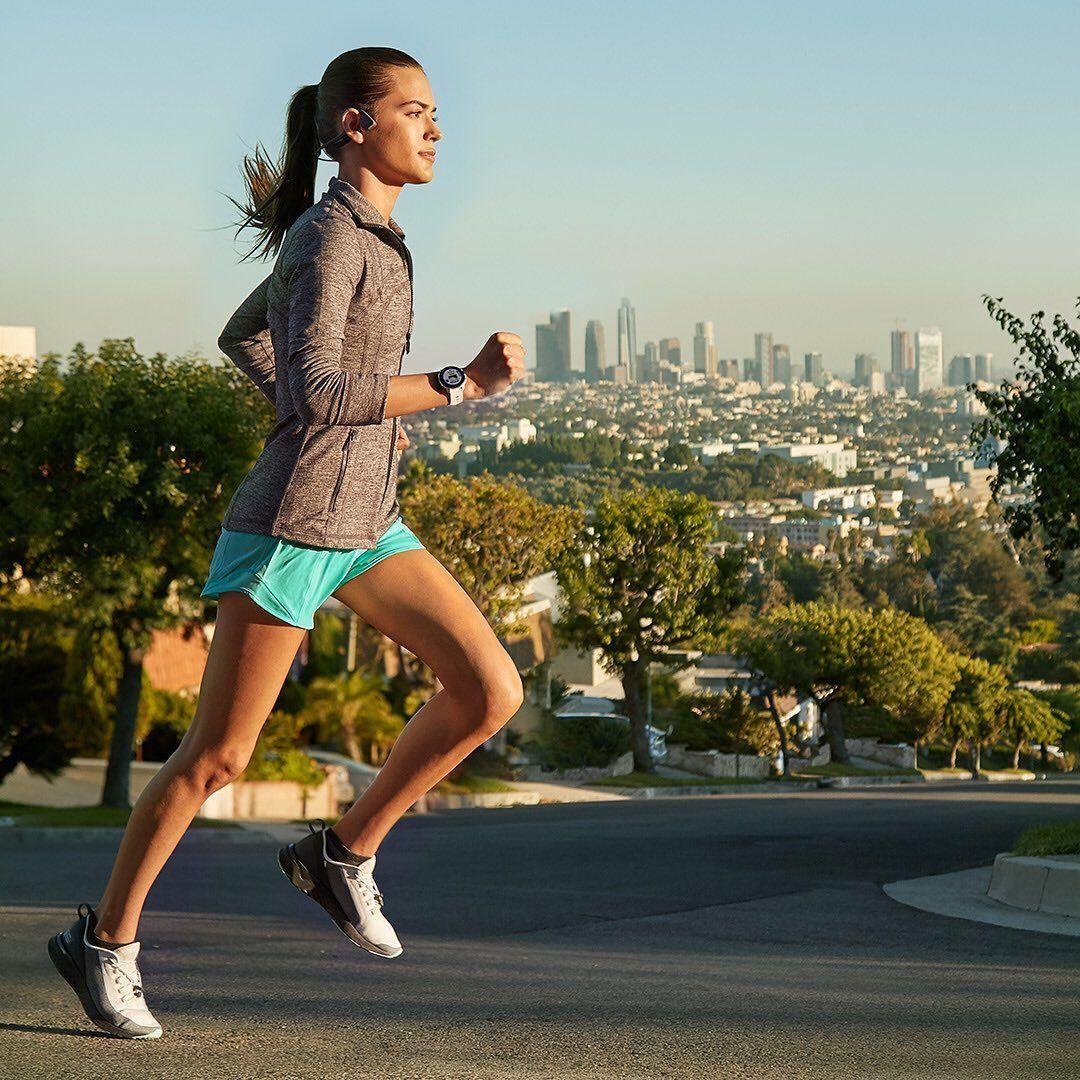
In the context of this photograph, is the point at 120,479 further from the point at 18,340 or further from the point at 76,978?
the point at 18,340

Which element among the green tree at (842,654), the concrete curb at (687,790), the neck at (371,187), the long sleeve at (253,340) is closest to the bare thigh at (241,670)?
the long sleeve at (253,340)

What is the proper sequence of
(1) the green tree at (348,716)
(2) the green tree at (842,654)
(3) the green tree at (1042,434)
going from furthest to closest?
(2) the green tree at (842,654) < (1) the green tree at (348,716) < (3) the green tree at (1042,434)

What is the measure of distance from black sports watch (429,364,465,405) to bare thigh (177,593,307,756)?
1.96 ft

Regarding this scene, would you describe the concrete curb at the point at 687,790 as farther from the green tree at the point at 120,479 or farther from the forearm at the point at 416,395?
the forearm at the point at 416,395

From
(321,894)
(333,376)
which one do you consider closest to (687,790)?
(321,894)

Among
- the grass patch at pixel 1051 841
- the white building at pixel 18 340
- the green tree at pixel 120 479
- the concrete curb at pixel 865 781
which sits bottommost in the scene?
the concrete curb at pixel 865 781

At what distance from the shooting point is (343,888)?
13.0ft

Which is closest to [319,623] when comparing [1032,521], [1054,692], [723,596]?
[723,596]

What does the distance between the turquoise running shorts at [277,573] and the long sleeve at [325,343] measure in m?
0.29

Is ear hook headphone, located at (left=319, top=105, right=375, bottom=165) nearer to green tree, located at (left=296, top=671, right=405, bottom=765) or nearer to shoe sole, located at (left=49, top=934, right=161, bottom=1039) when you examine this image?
shoe sole, located at (left=49, top=934, right=161, bottom=1039)

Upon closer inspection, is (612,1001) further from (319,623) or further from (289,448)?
(319,623)

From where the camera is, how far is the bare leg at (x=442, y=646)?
12.2 ft

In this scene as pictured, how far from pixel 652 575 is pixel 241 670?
45.0 meters

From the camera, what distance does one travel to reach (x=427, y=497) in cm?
4403
